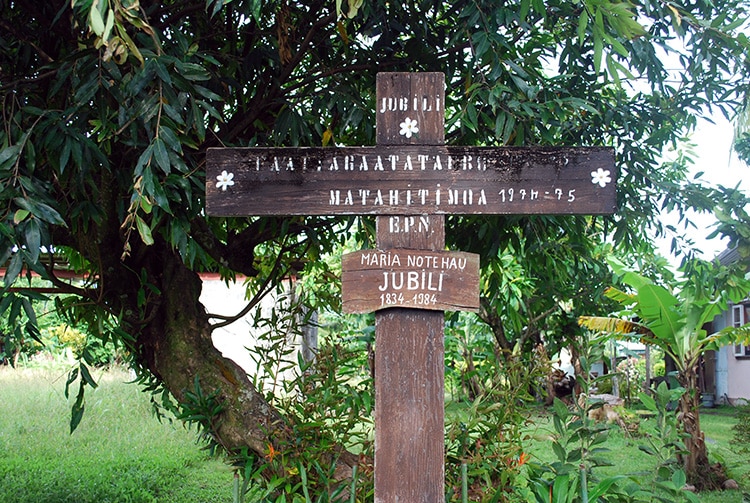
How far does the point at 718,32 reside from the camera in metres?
3.47

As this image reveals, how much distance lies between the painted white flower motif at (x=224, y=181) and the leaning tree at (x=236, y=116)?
0.24 m

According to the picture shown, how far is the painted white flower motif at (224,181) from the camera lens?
318cm

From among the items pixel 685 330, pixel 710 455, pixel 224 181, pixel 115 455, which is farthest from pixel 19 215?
pixel 710 455

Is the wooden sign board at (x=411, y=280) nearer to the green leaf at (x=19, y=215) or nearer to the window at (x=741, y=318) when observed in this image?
the green leaf at (x=19, y=215)

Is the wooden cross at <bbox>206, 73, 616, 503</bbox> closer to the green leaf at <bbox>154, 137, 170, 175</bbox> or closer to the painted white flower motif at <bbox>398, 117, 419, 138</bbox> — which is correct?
the painted white flower motif at <bbox>398, 117, 419, 138</bbox>

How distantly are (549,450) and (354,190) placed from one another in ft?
23.7

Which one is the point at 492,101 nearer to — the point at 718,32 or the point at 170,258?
the point at 718,32

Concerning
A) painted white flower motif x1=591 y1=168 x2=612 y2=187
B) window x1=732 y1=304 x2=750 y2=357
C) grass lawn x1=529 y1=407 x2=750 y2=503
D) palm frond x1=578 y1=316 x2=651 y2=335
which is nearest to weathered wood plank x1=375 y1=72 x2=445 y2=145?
painted white flower motif x1=591 y1=168 x2=612 y2=187

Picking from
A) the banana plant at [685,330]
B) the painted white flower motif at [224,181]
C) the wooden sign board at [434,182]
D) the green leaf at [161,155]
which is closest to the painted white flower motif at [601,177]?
the wooden sign board at [434,182]

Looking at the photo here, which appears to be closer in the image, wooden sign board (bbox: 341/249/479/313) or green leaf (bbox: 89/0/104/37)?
green leaf (bbox: 89/0/104/37)

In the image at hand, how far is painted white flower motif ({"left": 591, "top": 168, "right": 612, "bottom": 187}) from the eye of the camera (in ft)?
10.2

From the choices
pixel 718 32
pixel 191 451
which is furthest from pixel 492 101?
pixel 191 451

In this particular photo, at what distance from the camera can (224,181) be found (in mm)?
3180

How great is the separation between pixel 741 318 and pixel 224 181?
1595cm
